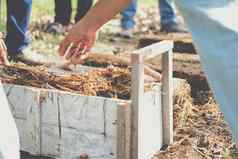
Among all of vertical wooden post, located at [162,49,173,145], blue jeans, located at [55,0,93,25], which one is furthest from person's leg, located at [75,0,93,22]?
vertical wooden post, located at [162,49,173,145]

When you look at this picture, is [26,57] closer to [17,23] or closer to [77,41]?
[17,23]

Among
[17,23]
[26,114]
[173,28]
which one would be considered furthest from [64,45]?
[173,28]

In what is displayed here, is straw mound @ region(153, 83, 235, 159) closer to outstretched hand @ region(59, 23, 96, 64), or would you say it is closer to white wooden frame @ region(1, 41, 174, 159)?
white wooden frame @ region(1, 41, 174, 159)

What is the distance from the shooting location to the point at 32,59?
4.73m

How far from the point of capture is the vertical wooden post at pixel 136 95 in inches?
120

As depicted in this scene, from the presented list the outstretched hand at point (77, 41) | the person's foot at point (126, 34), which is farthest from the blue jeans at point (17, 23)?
the outstretched hand at point (77, 41)

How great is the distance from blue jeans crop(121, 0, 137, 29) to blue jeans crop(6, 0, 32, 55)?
1819mm

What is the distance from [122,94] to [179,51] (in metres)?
2.38

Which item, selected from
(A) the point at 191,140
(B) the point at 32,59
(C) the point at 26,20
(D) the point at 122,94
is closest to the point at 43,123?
(D) the point at 122,94

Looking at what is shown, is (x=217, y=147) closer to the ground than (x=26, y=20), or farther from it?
closer to the ground

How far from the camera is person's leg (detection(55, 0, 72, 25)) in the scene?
6425 millimetres

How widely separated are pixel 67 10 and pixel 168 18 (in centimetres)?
110

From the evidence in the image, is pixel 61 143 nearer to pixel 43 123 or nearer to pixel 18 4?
pixel 43 123

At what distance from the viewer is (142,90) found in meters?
3.12
